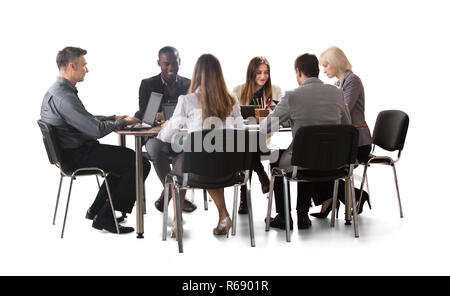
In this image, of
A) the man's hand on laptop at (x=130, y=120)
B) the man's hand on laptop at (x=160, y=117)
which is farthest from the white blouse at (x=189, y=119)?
the man's hand on laptop at (x=160, y=117)

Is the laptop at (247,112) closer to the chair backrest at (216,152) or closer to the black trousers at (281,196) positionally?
the black trousers at (281,196)

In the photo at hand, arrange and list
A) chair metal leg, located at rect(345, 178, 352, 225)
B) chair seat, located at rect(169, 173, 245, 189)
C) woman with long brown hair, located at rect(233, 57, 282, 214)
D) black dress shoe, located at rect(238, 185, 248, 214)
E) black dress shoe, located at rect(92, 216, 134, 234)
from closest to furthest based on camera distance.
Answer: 1. chair seat, located at rect(169, 173, 245, 189)
2. black dress shoe, located at rect(92, 216, 134, 234)
3. chair metal leg, located at rect(345, 178, 352, 225)
4. black dress shoe, located at rect(238, 185, 248, 214)
5. woman with long brown hair, located at rect(233, 57, 282, 214)

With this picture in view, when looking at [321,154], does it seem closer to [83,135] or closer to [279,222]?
[279,222]

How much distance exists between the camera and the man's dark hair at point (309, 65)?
13.6ft

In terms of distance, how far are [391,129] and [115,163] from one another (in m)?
2.23

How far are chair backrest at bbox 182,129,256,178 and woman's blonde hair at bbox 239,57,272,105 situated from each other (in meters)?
1.43

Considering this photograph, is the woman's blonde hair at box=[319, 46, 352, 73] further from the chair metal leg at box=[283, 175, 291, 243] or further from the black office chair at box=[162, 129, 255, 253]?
the black office chair at box=[162, 129, 255, 253]

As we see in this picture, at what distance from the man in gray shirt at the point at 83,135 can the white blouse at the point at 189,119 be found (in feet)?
1.25

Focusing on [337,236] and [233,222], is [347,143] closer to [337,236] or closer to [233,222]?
[337,236]

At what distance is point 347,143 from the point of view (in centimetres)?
409

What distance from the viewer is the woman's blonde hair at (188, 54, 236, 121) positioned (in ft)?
13.0

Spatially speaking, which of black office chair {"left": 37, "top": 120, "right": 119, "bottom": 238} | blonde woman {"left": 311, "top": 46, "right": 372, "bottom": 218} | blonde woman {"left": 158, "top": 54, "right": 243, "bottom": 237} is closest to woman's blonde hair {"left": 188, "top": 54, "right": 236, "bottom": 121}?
blonde woman {"left": 158, "top": 54, "right": 243, "bottom": 237}

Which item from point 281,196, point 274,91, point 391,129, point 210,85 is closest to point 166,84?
point 274,91

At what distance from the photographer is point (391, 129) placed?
4.94m
